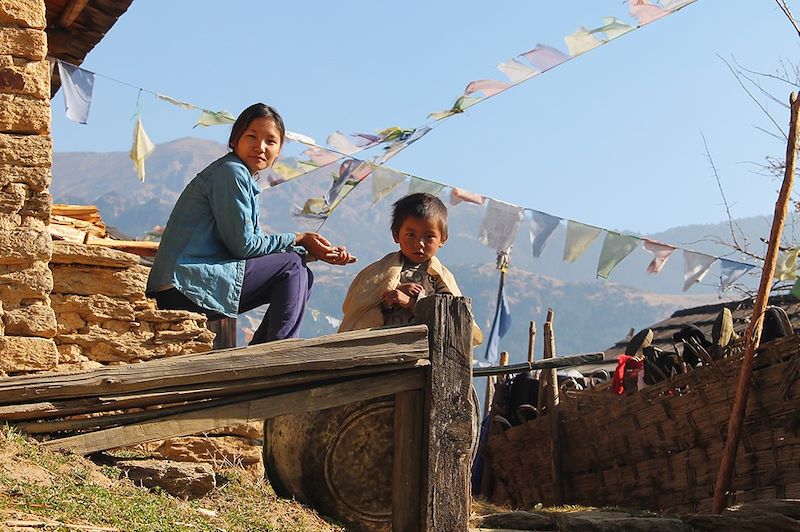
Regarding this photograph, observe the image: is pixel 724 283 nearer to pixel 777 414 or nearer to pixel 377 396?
pixel 777 414

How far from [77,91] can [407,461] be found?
589 cm

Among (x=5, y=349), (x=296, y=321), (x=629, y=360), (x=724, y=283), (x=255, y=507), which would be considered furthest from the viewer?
(x=724, y=283)

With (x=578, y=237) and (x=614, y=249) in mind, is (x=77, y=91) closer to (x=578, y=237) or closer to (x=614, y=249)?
(x=578, y=237)

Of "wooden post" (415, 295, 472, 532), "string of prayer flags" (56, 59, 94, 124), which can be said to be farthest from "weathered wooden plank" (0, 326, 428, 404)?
"string of prayer flags" (56, 59, 94, 124)

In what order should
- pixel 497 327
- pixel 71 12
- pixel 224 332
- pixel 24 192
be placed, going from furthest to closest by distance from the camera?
pixel 497 327 < pixel 224 332 < pixel 71 12 < pixel 24 192

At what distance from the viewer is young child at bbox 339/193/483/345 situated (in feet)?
18.9

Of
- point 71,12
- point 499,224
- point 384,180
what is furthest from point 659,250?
point 71,12

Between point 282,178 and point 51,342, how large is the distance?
233 inches

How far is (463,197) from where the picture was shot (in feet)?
39.2

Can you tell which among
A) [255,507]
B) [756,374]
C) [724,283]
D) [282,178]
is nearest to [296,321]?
[255,507]

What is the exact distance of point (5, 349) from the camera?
5328 millimetres

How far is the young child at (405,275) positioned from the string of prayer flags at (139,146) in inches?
205

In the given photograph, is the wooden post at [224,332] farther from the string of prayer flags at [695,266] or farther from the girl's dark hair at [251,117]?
the girl's dark hair at [251,117]

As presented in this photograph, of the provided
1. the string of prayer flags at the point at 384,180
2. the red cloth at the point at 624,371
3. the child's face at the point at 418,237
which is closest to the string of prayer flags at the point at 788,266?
the red cloth at the point at 624,371
